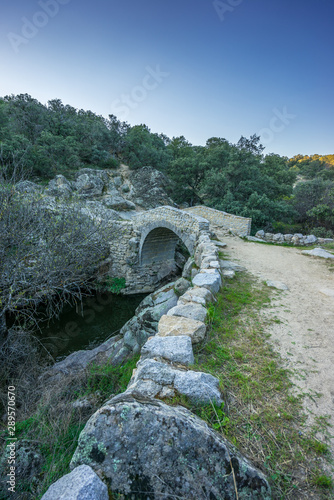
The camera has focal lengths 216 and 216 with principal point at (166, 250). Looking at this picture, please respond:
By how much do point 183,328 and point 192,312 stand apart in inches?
13.2

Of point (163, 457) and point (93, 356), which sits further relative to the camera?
point (93, 356)

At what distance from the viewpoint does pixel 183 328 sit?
7.32 ft

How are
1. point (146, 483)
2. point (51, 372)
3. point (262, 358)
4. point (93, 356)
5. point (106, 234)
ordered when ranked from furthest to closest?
1. point (106, 234)
2. point (93, 356)
3. point (51, 372)
4. point (262, 358)
5. point (146, 483)

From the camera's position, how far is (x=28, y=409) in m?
3.06

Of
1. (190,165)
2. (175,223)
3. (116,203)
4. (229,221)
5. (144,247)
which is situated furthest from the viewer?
(190,165)

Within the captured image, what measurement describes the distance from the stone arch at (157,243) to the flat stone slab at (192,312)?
5368mm

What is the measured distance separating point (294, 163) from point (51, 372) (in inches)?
1996

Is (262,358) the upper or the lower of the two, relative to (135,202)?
lower

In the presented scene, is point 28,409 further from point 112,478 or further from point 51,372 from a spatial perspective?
point 112,478

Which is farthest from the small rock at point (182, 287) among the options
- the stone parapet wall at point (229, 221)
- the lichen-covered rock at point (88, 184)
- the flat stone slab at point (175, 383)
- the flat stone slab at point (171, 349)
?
the lichen-covered rock at point (88, 184)

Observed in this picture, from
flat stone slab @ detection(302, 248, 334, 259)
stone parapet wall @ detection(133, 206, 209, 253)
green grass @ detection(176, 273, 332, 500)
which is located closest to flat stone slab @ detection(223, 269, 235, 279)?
green grass @ detection(176, 273, 332, 500)

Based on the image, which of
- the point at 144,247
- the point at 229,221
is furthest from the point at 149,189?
the point at 229,221

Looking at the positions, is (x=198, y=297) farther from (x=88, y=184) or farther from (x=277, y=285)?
(x=88, y=184)

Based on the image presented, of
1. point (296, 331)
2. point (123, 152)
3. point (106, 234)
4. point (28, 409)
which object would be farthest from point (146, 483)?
point (123, 152)
